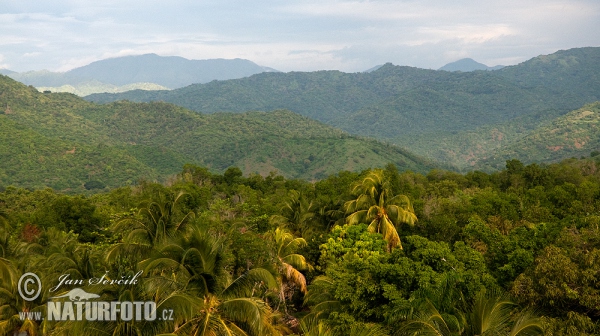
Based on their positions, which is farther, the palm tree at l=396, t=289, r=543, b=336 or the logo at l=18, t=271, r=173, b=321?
the palm tree at l=396, t=289, r=543, b=336

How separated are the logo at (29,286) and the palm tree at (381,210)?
47.7 feet

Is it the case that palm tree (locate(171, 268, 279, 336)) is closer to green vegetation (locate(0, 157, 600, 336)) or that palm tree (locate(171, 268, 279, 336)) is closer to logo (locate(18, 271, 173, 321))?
green vegetation (locate(0, 157, 600, 336))

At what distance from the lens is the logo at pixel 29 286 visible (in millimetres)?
15398

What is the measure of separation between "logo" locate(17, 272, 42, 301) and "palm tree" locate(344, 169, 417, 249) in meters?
14.5

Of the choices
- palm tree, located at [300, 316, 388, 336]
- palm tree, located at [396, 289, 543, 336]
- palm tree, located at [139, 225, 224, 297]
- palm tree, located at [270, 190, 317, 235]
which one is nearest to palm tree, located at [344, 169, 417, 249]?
palm tree, located at [270, 190, 317, 235]

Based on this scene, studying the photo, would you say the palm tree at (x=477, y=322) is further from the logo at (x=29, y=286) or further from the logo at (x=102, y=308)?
the logo at (x=29, y=286)

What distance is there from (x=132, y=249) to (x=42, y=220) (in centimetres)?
3024

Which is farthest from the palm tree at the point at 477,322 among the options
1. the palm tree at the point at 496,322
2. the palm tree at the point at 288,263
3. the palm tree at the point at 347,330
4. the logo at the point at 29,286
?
the logo at the point at 29,286

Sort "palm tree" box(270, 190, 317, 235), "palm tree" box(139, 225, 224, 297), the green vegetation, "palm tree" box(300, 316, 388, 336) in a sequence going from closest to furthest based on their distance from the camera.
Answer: the green vegetation, "palm tree" box(139, 225, 224, 297), "palm tree" box(300, 316, 388, 336), "palm tree" box(270, 190, 317, 235)

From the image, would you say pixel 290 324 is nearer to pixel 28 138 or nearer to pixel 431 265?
pixel 431 265

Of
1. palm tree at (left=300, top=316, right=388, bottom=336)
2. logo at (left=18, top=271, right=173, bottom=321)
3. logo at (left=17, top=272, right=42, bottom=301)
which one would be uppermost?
logo at (left=18, top=271, right=173, bottom=321)

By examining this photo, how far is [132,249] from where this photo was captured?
49.4 ft

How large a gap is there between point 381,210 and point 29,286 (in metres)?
16.2

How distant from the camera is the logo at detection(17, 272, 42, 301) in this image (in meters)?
15.4
